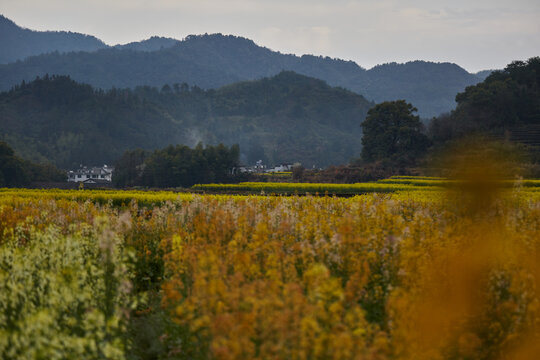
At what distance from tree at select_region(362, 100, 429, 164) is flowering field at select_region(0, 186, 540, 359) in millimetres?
49066

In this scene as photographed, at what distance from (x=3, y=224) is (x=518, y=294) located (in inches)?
434

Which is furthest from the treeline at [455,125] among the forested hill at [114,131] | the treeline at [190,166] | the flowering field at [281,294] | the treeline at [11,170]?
the forested hill at [114,131]

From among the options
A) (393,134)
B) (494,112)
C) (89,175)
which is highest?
(494,112)

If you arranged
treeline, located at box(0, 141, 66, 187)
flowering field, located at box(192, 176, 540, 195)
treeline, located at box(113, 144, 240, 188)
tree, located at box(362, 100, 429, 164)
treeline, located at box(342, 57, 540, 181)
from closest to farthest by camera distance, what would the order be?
flowering field, located at box(192, 176, 540, 195)
treeline, located at box(342, 57, 540, 181)
tree, located at box(362, 100, 429, 164)
treeline, located at box(0, 141, 66, 187)
treeline, located at box(113, 144, 240, 188)

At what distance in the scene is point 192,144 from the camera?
171 metres

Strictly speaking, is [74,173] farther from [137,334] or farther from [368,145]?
[137,334]

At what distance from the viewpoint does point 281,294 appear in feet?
18.2

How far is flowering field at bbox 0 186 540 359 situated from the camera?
434 centimetres

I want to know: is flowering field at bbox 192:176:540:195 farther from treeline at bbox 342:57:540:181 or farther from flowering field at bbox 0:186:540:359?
flowering field at bbox 0:186:540:359

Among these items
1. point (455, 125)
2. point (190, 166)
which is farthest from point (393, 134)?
point (190, 166)

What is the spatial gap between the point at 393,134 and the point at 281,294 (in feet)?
192

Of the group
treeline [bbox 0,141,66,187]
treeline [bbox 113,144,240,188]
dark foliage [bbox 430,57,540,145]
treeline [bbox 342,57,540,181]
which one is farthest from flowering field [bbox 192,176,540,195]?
treeline [bbox 0,141,66,187]

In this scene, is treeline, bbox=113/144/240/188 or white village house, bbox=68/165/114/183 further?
white village house, bbox=68/165/114/183

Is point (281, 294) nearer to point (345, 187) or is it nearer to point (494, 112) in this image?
point (345, 187)
